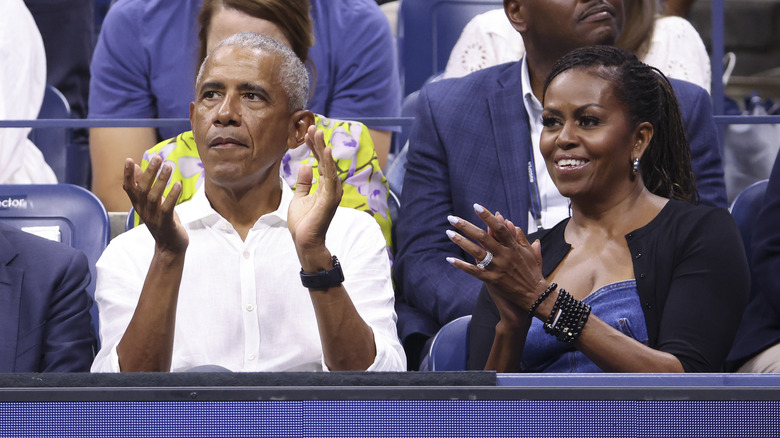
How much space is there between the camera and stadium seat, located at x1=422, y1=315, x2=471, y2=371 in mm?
1949

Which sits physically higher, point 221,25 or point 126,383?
point 221,25

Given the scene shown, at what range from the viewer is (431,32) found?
153 inches

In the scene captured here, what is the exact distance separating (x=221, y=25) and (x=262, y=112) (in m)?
0.46

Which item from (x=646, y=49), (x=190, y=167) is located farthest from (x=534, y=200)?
(x=646, y=49)

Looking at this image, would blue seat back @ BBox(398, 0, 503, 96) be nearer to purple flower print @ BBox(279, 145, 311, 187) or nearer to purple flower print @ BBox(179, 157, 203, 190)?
purple flower print @ BBox(279, 145, 311, 187)

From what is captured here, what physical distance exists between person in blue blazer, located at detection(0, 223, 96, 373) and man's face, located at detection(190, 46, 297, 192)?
1.10 feet

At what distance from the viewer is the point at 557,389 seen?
46.4 inches

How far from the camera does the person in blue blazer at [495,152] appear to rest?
231 centimetres

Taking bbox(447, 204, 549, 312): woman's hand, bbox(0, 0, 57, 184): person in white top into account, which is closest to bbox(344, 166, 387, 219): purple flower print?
bbox(447, 204, 549, 312): woman's hand

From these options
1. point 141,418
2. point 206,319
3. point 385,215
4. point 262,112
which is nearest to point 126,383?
point 141,418

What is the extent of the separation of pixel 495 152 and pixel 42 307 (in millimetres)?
Answer: 1059

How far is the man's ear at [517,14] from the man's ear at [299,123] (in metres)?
0.63

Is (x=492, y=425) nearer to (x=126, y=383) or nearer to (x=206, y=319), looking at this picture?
(x=126, y=383)

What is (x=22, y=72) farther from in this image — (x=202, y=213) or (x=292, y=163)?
(x=202, y=213)
